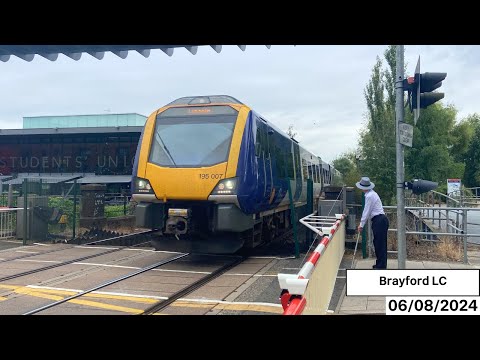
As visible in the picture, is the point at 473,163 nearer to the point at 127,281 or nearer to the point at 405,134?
the point at 405,134

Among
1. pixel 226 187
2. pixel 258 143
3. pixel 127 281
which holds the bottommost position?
pixel 127 281

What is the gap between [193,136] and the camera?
967cm

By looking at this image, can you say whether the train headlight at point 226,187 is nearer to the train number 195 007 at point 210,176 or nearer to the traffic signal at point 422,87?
the train number 195 007 at point 210,176

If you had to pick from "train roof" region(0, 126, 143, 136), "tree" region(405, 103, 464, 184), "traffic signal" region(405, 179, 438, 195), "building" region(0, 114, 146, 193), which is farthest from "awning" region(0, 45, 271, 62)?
"building" region(0, 114, 146, 193)

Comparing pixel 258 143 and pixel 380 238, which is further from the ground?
pixel 258 143

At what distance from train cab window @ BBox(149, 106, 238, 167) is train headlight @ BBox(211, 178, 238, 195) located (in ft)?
1.46

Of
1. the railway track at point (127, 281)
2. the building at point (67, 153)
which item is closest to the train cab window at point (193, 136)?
the railway track at point (127, 281)

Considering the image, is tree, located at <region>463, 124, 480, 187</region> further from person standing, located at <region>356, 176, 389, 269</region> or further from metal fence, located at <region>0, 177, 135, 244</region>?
person standing, located at <region>356, 176, 389, 269</region>

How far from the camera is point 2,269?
31.2ft

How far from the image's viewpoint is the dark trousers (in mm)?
8188

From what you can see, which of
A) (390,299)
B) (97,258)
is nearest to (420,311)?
(390,299)

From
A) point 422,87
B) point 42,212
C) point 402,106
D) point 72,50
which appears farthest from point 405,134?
point 42,212

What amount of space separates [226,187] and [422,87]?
13.2 feet
